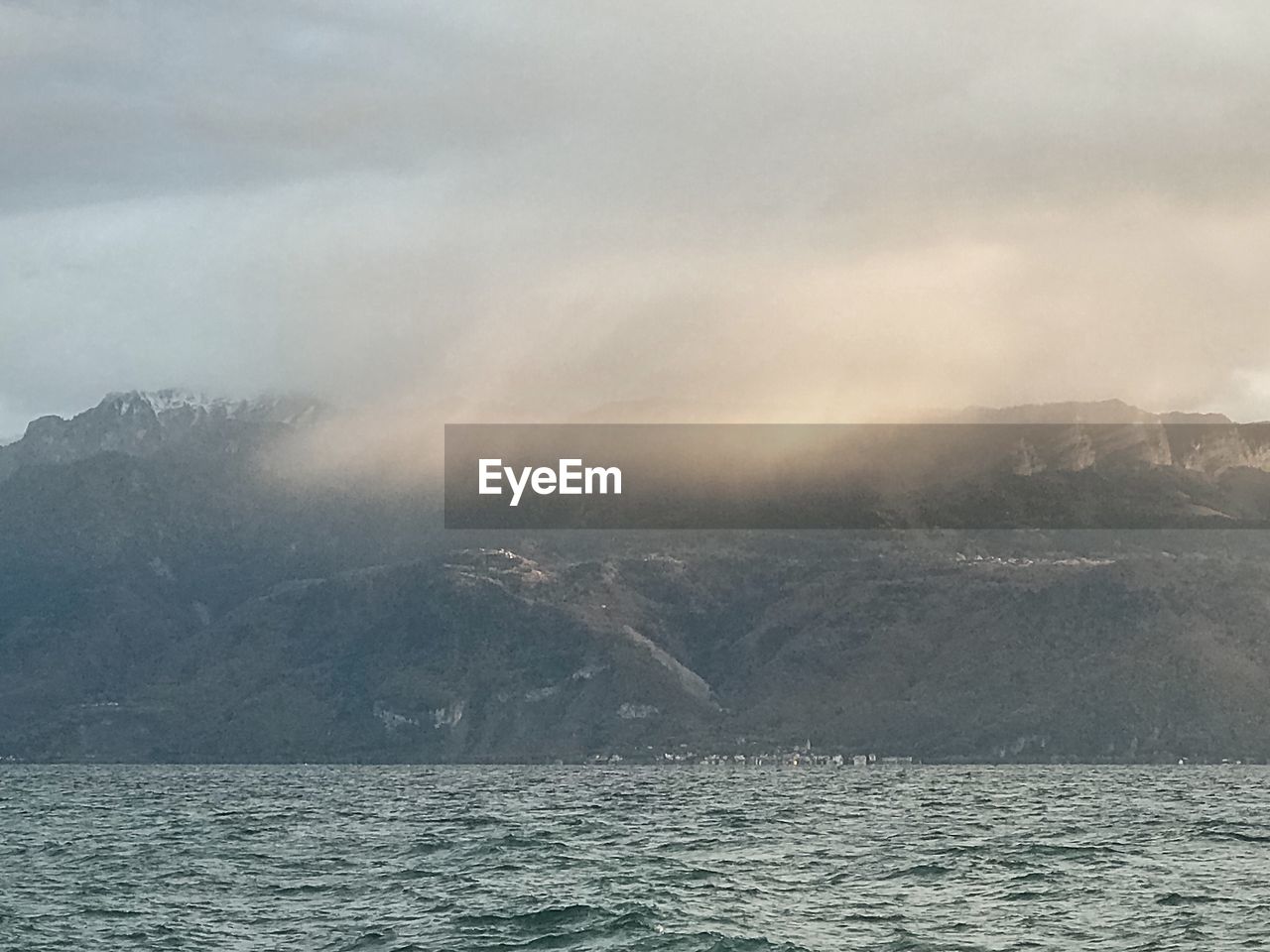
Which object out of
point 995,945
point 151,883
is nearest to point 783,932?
point 995,945

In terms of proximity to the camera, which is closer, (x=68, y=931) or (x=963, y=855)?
(x=68, y=931)

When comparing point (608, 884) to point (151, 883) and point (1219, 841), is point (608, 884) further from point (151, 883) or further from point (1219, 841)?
point (1219, 841)

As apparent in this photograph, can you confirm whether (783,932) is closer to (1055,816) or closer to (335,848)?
(335,848)

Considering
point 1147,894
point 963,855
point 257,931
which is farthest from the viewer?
point 963,855

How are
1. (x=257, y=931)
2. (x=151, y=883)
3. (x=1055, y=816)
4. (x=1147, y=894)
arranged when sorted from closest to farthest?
(x=257, y=931) < (x=1147, y=894) < (x=151, y=883) < (x=1055, y=816)

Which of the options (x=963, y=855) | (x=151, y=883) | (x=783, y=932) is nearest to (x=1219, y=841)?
(x=963, y=855)

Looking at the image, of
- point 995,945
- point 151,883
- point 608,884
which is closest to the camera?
point 995,945
